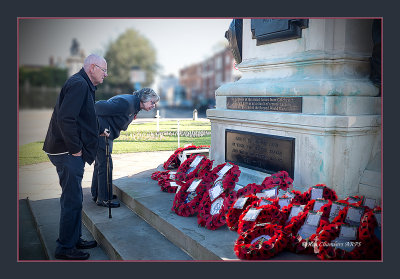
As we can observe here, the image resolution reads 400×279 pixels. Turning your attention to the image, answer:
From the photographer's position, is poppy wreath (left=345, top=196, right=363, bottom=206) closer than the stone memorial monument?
Yes

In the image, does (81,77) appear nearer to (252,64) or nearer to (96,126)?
(96,126)

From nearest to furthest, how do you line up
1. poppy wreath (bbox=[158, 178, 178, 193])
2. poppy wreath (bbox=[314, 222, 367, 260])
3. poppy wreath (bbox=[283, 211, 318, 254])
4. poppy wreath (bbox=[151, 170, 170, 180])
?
1. poppy wreath (bbox=[314, 222, 367, 260])
2. poppy wreath (bbox=[283, 211, 318, 254])
3. poppy wreath (bbox=[158, 178, 178, 193])
4. poppy wreath (bbox=[151, 170, 170, 180])

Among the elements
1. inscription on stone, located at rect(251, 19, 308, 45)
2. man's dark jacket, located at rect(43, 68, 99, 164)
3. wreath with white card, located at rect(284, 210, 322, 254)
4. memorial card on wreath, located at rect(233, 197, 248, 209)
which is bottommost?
wreath with white card, located at rect(284, 210, 322, 254)

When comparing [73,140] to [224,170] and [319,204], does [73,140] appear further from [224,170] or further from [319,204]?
[319,204]

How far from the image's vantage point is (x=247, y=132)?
4.73m

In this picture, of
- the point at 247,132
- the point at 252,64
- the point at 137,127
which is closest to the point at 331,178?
the point at 247,132

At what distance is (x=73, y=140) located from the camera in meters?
3.28

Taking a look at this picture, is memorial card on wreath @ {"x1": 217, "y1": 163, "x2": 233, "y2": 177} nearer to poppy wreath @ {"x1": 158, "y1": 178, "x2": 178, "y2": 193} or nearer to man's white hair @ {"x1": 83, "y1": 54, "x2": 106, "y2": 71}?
poppy wreath @ {"x1": 158, "y1": 178, "x2": 178, "y2": 193}

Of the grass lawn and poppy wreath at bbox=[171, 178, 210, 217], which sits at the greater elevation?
the grass lawn

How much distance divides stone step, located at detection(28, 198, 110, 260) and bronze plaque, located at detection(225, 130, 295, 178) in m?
2.08

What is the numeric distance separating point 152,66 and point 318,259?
9.69 feet

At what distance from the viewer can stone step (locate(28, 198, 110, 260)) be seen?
12.3 feet

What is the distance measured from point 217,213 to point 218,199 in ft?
0.71

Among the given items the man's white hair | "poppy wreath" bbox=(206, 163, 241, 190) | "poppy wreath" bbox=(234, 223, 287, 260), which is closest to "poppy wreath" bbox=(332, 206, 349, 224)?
"poppy wreath" bbox=(234, 223, 287, 260)
